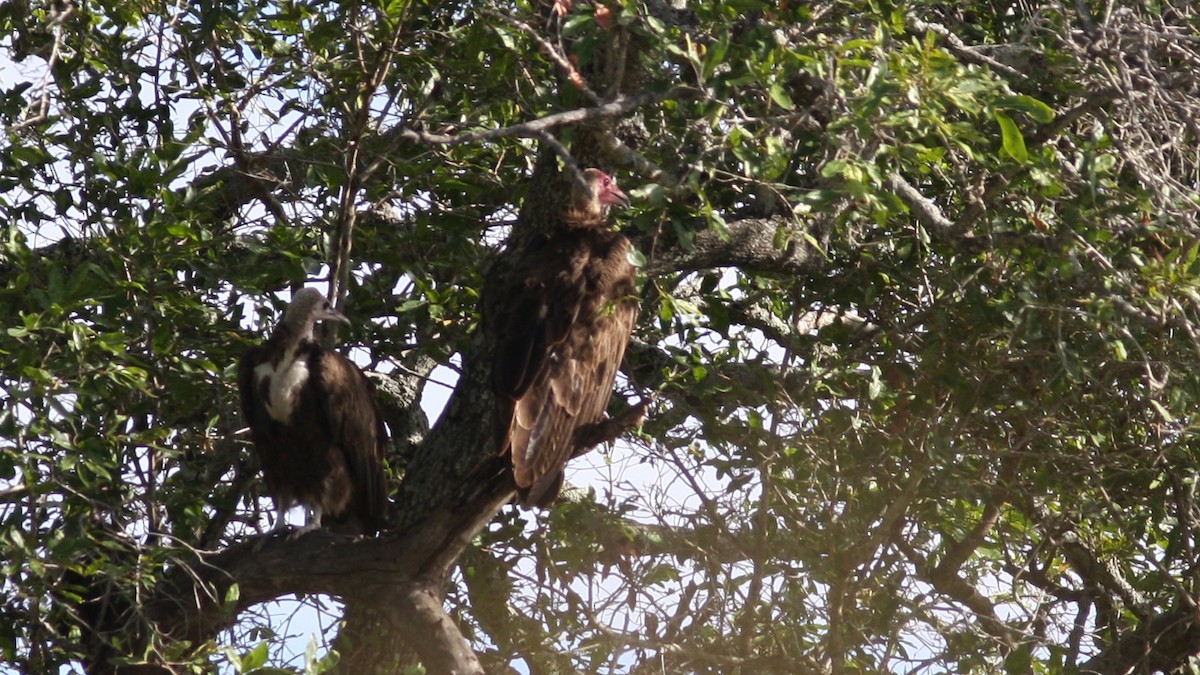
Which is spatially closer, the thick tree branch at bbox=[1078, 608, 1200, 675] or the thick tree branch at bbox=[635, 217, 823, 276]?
the thick tree branch at bbox=[635, 217, 823, 276]

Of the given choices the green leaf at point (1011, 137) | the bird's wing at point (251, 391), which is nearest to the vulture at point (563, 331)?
the bird's wing at point (251, 391)

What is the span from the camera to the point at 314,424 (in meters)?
4.65

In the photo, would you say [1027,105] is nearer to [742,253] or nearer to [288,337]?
[742,253]

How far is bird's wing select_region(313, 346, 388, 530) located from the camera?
4535mm

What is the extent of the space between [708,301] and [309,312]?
4.10ft

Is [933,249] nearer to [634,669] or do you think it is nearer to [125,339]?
[634,669]

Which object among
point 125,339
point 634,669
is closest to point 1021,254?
point 634,669

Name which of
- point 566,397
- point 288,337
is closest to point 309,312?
point 288,337

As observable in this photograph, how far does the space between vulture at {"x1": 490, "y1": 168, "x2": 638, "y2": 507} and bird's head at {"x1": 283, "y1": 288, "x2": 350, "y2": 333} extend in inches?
19.8

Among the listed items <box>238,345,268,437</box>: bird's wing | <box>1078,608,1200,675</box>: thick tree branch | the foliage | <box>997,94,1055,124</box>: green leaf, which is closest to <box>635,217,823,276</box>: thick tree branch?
the foliage

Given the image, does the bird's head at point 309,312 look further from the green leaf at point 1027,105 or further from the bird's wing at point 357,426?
the green leaf at point 1027,105

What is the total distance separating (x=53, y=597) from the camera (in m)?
3.89

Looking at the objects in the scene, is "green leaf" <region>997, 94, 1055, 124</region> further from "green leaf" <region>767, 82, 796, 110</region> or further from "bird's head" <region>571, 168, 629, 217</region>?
"bird's head" <region>571, 168, 629, 217</region>

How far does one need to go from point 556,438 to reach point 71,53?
6.68ft
